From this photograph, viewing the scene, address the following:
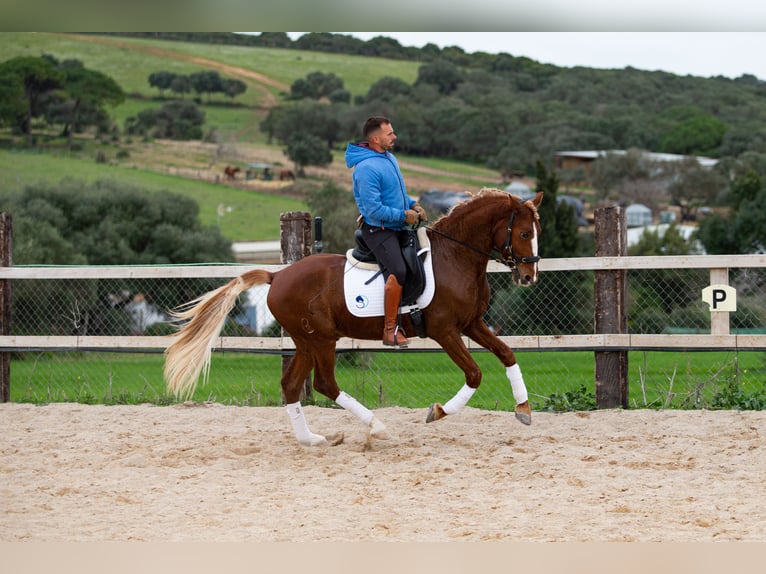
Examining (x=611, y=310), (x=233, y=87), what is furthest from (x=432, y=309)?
(x=233, y=87)

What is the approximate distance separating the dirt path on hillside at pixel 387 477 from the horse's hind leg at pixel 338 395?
0.17m

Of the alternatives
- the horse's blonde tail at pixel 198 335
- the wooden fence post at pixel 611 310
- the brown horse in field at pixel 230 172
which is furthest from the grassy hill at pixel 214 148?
the horse's blonde tail at pixel 198 335

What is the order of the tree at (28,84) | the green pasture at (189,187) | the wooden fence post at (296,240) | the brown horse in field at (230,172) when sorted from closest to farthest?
the wooden fence post at (296,240) < the green pasture at (189,187) < the brown horse in field at (230,172) < the tree at (28,84)

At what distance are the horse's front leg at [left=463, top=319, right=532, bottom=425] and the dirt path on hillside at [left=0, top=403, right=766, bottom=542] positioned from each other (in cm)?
23

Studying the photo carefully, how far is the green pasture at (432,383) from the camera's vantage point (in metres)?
8.38

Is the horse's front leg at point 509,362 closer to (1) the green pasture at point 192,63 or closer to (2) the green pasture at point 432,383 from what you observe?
(2) the green pasture at point 432,383

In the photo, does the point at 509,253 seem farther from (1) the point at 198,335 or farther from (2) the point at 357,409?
(1) the point at 198,335

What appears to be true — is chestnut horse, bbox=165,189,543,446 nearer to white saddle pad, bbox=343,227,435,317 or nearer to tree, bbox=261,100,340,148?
white saddle pad, bbox=343,227,435,317

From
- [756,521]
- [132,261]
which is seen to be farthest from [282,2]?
[132,261]

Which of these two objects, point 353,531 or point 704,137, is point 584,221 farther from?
point 353,531

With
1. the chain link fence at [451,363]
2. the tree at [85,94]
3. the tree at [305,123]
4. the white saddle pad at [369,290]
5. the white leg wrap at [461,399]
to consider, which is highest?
the tree at [85,94]

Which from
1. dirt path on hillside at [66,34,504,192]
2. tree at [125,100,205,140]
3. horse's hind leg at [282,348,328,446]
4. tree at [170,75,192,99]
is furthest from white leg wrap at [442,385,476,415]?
tree at [170,75,192,99]

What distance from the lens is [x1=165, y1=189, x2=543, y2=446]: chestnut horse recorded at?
6727mm

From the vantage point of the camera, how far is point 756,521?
461 cm
